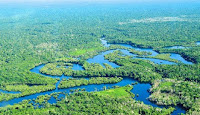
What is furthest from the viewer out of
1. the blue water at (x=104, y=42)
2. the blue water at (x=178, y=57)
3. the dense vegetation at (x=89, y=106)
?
the blue water at (x=104, y=42)

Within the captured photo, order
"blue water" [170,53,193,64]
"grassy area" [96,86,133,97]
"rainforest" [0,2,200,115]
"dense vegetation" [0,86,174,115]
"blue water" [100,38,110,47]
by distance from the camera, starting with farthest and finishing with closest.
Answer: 1. "blue water" [100,38,110,47]
2. "blue water" [170,53,193,64]
3. "grassy area" [96,86,133,97]
4. "rainforest" [0,2,200,115]
5. "dense vegetation" [0,86,174,115]

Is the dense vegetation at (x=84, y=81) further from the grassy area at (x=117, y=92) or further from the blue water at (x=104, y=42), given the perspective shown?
the blue water at (x=104, y=42)

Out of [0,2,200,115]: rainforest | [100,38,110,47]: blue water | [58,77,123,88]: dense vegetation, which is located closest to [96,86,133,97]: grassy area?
[0,2,200,115]: rainforest

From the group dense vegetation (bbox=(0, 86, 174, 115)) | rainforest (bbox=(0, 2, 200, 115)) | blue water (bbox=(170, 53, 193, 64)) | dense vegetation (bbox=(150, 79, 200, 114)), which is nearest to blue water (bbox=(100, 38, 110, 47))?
rainforest (bbox=(0, 2, 200, 115))

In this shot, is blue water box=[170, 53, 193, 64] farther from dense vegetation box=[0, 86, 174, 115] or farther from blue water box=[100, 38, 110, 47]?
dense vegetation box=[0, 86, 174, 115]

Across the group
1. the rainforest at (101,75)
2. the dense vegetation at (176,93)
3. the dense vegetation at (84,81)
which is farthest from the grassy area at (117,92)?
the dense vegetation at (176,93)

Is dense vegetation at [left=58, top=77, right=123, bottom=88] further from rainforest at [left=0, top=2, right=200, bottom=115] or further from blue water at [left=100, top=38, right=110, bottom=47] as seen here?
blue water at [left=100, top=38, right=110, bottom=47]

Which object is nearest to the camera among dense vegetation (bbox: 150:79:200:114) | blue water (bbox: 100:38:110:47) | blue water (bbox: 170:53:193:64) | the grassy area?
dense vegetation (bbox: 150:79:200:114)

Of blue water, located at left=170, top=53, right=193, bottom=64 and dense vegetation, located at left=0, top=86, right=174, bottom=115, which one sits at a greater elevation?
blue water, located at left=170, top=53, right=193, bottom=64

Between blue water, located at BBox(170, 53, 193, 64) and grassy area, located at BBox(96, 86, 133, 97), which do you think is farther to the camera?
blue water, located at BBox(170, 53, 193, 64)


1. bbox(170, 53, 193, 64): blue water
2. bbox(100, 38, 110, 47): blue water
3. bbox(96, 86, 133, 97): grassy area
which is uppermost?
bbox(170, 53, 193, 64): blue water

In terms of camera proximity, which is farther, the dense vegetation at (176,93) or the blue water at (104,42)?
the blue water at (104,42)

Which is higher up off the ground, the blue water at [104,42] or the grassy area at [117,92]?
the blue water at [104,42]

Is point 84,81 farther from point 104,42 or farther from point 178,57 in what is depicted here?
point 104,42
